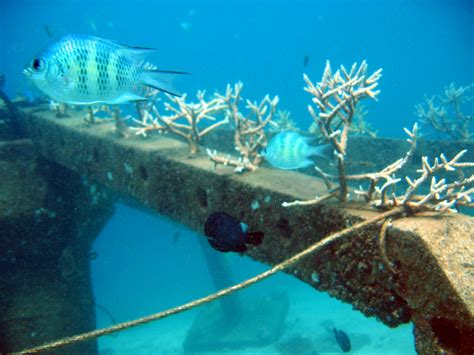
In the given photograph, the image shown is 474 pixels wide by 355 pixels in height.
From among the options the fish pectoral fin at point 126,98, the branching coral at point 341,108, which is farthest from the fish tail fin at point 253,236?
the fish pectoral fin at point 126,98

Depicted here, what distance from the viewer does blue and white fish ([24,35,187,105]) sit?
1.83 m

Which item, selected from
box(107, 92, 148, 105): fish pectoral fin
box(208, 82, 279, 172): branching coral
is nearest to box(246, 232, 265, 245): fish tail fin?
box(208, 82, 279, 172): branching coral

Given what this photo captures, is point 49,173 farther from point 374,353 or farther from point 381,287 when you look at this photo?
point 374,353

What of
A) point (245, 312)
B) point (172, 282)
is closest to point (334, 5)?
point (172, 282)

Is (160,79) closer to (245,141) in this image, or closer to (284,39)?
(245,141)

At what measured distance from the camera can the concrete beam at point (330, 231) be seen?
166cm

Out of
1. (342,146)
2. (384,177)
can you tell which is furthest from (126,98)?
(384,177)

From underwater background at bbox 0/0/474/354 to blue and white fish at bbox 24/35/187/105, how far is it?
625 inches

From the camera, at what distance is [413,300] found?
5.84ft

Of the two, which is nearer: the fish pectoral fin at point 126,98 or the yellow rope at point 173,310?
the yellow rope at point 173,310

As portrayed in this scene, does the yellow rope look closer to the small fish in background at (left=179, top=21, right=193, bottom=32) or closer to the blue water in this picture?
the blue water

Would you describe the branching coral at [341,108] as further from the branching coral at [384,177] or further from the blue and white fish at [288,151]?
the blue and white fish at [288,151]

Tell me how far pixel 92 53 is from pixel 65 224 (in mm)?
5013

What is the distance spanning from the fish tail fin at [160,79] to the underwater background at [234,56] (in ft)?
52.2
